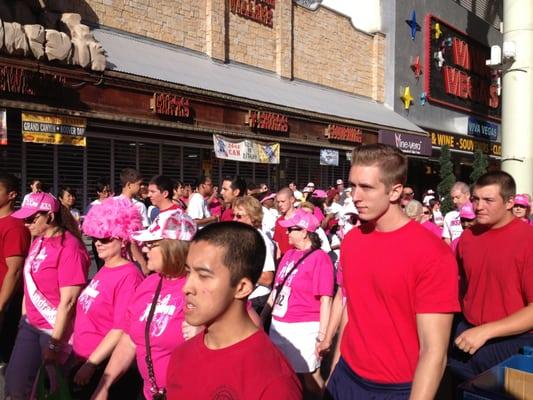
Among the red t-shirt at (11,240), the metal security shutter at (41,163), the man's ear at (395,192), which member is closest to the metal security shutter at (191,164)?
the metal security shutter at (41,163)

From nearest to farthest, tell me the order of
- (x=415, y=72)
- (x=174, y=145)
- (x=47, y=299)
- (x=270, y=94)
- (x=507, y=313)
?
(x=507, y=313)
(x=47, y=299)
(x=174, y=145)
(x=270, y=94)
(x=415, y=72)

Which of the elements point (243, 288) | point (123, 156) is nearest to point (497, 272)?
point (243, 288)

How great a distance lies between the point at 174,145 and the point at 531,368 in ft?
43.3

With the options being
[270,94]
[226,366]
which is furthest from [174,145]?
[226,366]

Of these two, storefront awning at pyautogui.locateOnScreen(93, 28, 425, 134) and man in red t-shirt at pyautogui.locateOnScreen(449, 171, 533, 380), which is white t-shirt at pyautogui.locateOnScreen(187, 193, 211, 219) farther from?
man in red t-shirt at pyautogui.locateOnScreen(449, 171, 533, 380)

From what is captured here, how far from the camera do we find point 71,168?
13023 millimetres

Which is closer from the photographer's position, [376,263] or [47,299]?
[376,263]

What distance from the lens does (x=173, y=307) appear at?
3.22 m

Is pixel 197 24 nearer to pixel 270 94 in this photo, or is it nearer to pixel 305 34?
pixel 270 94

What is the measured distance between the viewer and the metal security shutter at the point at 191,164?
1612 cm

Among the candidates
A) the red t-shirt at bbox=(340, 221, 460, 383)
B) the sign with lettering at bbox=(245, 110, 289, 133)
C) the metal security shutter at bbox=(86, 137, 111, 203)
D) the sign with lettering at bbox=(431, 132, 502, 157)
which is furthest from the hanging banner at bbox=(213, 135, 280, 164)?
the red t-shirt at bbox=(340, 221, 460, 383)

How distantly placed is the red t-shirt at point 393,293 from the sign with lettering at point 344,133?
1536 centimetres

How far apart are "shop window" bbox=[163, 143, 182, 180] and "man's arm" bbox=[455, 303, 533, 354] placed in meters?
12.5

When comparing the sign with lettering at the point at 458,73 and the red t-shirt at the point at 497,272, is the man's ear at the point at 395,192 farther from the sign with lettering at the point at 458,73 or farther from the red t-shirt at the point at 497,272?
the sign with lettering at the point at 458,73
